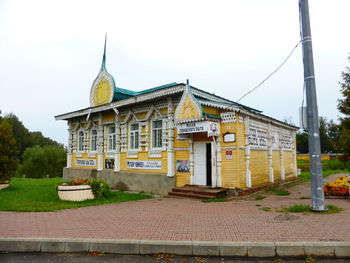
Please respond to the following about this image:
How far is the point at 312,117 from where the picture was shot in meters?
8.01

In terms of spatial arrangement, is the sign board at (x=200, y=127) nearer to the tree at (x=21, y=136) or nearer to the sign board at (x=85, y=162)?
the sign board at (x=85, y=162)

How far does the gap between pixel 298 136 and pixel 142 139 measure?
53982mm

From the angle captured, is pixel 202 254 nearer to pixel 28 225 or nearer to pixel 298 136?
pixel 28 225

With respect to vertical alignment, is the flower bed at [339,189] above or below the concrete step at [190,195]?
above

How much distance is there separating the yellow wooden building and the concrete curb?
6392 mm

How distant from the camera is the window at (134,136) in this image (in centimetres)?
1542

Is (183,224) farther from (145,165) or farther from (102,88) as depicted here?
(102,88)

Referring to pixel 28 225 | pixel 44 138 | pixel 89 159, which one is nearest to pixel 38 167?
pixel 44 138

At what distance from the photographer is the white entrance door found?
12.2 meters

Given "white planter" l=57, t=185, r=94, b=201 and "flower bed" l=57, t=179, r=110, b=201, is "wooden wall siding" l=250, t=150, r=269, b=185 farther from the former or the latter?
"white planter" l=57, t=185, r=94, b=201

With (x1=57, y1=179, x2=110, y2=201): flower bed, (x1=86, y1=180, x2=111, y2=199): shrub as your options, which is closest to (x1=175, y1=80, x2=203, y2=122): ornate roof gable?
(x1=86, y1=180, x2=111, y2=199): shrub

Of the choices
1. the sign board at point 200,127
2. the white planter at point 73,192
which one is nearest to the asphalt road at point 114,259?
the white planter at point 73,192

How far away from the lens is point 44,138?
70.6 metres

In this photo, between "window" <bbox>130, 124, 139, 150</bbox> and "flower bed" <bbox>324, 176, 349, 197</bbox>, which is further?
"window" <bbox>130, 124, 139, 150</bbox>
